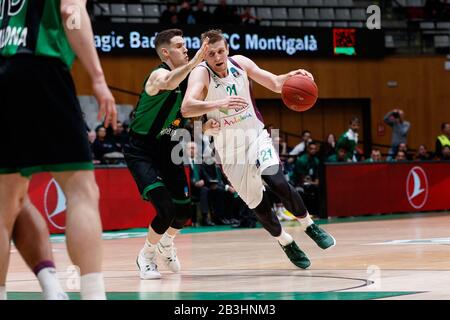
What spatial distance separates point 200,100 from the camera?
8.41 metres

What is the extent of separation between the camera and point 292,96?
27.9 ft

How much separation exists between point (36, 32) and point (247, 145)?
4.06 m

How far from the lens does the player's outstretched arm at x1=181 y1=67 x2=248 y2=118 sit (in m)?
7.97

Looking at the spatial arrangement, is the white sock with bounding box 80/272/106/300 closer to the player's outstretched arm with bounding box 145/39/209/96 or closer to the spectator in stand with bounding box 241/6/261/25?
the player's outstretched arm with bounding box 145/39/209/96

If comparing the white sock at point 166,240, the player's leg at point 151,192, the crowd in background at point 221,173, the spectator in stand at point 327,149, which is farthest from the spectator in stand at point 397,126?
the player's leg at point 151,192

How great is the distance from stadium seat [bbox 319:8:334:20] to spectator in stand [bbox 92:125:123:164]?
1029 centimetres

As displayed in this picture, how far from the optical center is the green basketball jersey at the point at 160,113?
8.52 metres

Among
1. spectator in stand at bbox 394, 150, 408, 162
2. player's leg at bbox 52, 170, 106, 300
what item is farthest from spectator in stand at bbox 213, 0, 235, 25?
player's leg at bbox 52, 170, 106, 300

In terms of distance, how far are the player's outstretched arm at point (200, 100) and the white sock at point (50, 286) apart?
3.16 metres

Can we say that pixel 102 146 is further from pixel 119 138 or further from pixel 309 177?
pixel 309 177

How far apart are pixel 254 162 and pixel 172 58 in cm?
122

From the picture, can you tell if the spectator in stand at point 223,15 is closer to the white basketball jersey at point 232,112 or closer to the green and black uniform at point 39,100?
the white basketball jersey at point 232,112

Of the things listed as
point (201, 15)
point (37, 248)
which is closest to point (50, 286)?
point (37, 248)
